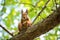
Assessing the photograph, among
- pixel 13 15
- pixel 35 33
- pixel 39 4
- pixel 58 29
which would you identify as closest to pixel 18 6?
pixel 13 15

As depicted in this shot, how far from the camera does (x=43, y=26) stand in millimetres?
1612

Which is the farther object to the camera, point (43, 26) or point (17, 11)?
point (17, 11)

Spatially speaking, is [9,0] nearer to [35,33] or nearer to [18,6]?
[18,6]

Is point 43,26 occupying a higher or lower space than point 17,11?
lower

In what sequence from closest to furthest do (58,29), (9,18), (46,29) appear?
1. (46,29)
2. (58,29)
3. (9,18)

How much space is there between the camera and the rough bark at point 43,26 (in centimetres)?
153

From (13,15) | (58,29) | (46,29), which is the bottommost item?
(46,29)

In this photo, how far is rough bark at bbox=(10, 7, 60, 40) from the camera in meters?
1.53

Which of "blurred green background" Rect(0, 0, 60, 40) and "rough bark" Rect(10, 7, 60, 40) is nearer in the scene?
"rough bark" Rect(10, 7, 60, 40)

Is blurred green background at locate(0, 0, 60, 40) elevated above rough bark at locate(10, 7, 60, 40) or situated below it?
above

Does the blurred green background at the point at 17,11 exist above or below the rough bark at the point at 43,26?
above

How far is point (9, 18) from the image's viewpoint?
2434 mm

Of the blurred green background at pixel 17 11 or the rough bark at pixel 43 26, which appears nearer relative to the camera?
the rough bark at pixel 43 26

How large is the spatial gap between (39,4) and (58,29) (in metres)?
0.37
